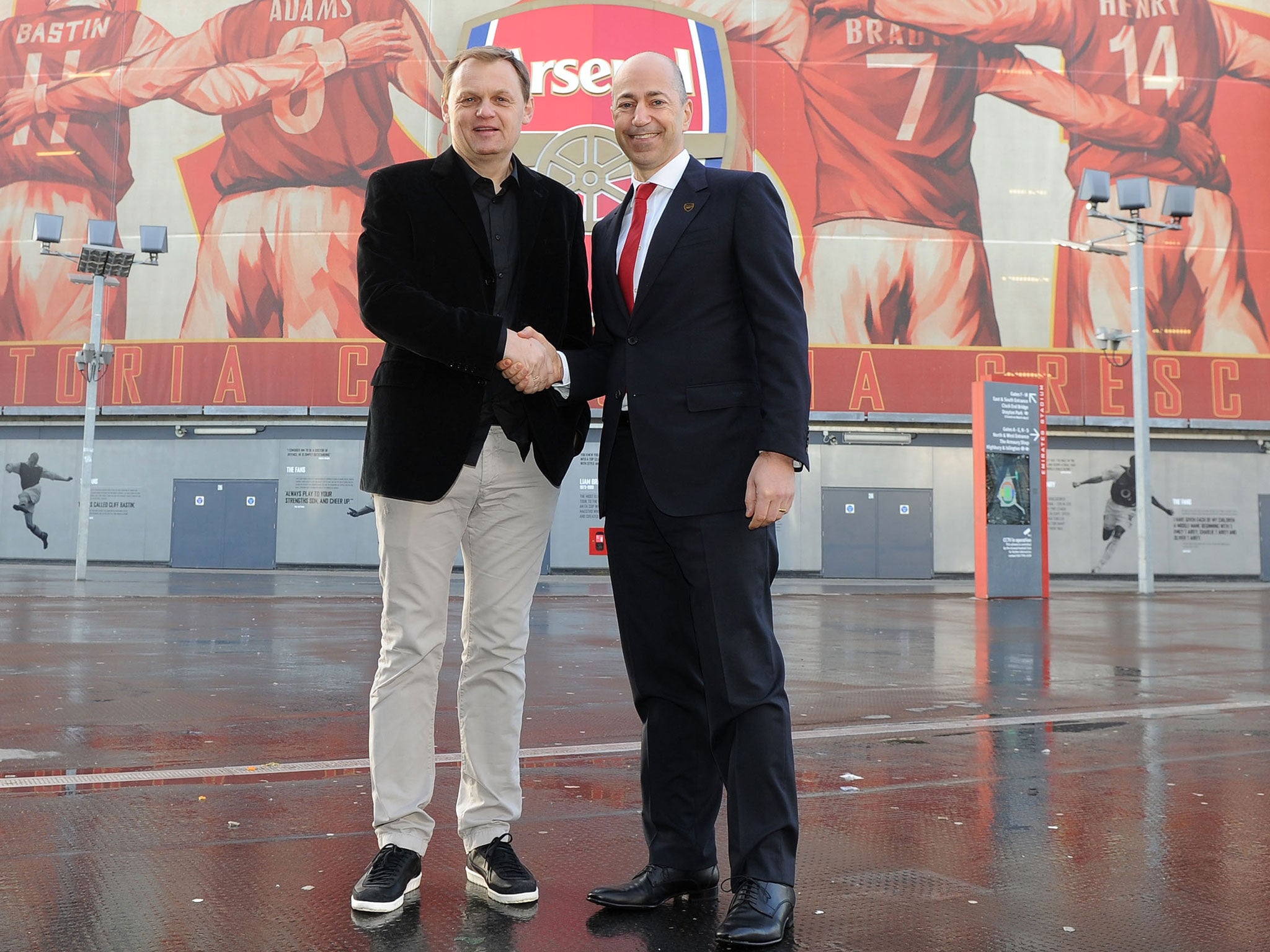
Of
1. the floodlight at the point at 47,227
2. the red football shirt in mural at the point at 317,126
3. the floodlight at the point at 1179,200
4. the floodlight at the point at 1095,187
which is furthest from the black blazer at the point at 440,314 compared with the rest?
the red football shirt in mural at the point at 317,126

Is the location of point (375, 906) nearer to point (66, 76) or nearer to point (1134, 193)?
point (1134, 193)

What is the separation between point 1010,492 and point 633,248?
13493 millimetres

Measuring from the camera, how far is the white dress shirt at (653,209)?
101 inches

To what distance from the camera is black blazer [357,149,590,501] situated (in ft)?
8.03

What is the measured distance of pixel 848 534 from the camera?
22.8 m

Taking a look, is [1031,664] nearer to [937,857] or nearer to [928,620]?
[928,620]

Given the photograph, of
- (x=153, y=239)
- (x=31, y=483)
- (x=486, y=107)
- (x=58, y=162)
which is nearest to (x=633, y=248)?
(x=486, y=107)

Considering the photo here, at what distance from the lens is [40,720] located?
471cm

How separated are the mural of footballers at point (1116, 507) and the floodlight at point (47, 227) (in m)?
20.1

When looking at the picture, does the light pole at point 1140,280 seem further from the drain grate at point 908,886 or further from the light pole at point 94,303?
the drain grate at point 908,886

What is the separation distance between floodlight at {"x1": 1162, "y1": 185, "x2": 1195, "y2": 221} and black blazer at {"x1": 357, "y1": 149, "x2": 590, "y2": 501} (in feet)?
56.1

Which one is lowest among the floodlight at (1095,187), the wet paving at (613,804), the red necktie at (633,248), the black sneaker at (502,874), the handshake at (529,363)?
the wet paving at (613,804)

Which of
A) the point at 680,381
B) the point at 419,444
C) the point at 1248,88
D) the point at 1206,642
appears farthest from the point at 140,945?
the point at 1248,88

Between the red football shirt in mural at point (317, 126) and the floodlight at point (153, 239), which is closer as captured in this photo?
the floodlight at point (153, 239)
